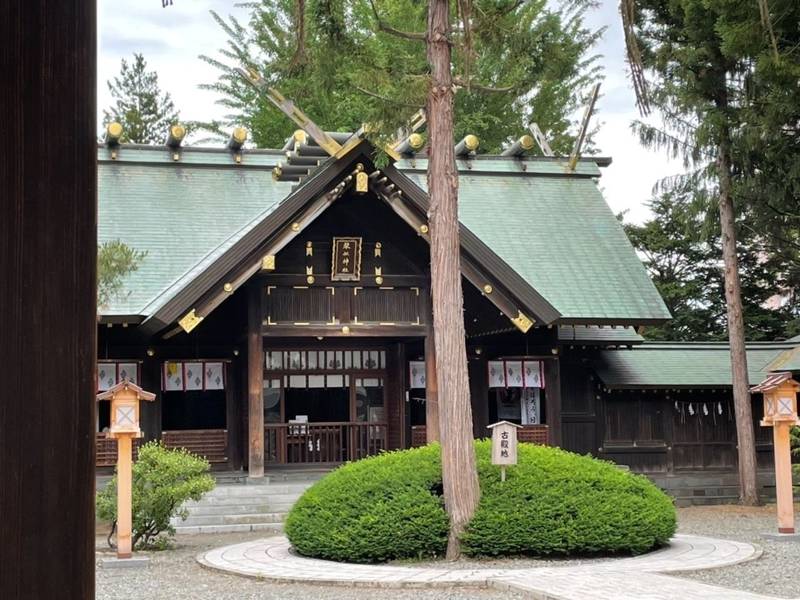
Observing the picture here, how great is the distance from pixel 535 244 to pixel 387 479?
13190 millimetres

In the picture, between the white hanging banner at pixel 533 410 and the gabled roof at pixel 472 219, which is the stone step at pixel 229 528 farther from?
the white hanging banner at pixel 533 410

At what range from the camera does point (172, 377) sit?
2102 centimetres

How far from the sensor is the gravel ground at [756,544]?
10043 mm

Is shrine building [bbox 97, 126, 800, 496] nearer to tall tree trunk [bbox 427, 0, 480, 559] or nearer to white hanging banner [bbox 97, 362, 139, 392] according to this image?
white hanging banner [bbox 97, 362, 139, 392]

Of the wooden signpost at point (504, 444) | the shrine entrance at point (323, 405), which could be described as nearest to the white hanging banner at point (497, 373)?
the shrine entrance at point (323, 405)

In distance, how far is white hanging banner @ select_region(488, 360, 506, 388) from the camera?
22453mm

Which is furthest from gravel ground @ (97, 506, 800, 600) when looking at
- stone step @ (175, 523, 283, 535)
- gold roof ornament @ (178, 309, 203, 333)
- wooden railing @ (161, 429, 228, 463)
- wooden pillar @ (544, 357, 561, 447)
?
wooden pillar @ (544, 357, 561, 447)

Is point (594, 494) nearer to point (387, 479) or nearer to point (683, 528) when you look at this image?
point (387, 479)

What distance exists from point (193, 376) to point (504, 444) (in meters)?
10.4

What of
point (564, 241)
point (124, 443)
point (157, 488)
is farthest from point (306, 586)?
point (564, 241)

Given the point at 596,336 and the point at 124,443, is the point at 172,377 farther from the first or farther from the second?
the point at 596,336

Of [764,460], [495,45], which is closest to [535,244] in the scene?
[764,460]

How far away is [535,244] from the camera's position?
2478 centimetres

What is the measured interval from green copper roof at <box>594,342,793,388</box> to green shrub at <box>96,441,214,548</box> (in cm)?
1054
